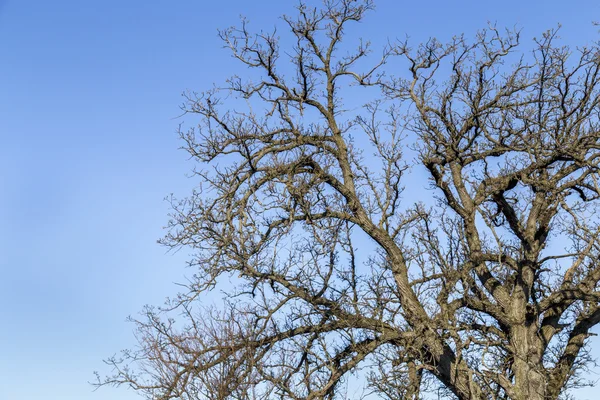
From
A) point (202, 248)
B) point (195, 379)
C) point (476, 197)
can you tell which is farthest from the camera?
point (476, 197)

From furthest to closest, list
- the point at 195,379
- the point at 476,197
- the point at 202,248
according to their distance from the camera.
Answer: the point at 476,197 → the point at 202,248 → the point at 195,379

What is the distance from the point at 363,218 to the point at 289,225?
5.90ft

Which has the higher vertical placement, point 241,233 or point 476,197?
point 476,197

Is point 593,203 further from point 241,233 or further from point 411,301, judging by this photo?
point 241,233

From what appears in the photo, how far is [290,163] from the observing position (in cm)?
1441

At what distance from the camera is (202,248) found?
14.3 m

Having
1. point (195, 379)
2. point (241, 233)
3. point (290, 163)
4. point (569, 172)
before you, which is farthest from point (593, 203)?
point (195, 379)

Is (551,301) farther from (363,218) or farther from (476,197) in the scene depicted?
(363,218)

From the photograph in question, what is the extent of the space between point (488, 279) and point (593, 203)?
8.98 feet

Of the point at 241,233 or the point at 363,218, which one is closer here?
the point at 241,233

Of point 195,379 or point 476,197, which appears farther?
point 476,197

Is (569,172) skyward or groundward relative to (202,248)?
skyward

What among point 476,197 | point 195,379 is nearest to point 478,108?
point 476,197

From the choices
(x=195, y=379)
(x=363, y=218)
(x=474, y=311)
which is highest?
(x=363, y=218)
